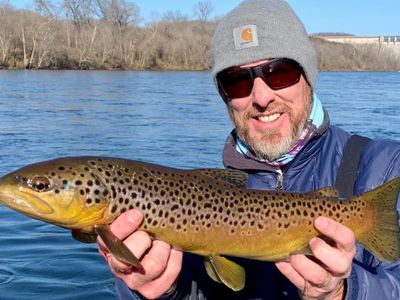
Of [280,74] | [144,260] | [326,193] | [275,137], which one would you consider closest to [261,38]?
[280,74]

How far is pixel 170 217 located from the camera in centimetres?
245

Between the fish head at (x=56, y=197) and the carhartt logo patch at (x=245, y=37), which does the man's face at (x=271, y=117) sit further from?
the fish head at (x=56, y=197)

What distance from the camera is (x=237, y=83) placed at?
319cm

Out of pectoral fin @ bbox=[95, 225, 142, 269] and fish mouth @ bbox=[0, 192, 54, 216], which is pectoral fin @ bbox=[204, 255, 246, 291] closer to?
pectoral fin @ bbox=[95, 225, 142, 269]

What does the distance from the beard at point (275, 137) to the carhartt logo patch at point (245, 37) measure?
359 millimetres

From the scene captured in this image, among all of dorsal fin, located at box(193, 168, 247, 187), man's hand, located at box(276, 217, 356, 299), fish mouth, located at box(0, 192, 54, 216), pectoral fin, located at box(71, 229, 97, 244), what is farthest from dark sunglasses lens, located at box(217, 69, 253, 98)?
fish mouth, located at box(0, 192, 54, 216)

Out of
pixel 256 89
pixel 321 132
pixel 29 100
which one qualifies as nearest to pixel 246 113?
pixel 256 89

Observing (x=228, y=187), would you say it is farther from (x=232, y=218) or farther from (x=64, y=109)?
(x=64, y=109)

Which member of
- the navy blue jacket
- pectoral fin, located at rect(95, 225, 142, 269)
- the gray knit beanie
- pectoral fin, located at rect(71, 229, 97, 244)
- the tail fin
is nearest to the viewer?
pectoral fin, located at rect(95, 225, 142, 269)

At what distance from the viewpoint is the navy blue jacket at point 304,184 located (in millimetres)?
2811

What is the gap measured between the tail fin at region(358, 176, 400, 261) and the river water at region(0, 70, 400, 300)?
11.7ft

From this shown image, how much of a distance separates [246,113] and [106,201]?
108 cm

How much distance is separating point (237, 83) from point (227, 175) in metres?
0.66

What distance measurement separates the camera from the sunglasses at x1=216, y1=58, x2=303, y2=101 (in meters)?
3.14
